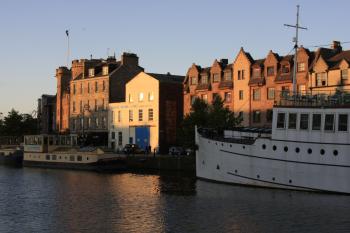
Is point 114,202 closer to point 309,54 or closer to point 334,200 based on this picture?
point 334,200

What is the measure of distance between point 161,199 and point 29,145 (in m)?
54.4

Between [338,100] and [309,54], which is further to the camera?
[309,54]

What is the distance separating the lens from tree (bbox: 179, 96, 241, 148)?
74294 mm

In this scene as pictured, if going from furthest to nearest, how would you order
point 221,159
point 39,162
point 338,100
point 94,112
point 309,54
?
point 94,112 → point 39,162 → point 309,54 → point 221,159 → point 338,100

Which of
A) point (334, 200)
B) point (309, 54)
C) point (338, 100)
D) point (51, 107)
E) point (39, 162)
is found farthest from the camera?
point (51, 107)

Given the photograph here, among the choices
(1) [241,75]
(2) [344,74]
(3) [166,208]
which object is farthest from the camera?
(1) [241,75]

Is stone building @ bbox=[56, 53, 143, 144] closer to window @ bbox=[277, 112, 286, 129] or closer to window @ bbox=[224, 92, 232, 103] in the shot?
window @ bbox=[224, 92, 232, 103]

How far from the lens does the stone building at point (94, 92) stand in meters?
110

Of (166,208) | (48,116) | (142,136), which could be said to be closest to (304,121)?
(166,208)

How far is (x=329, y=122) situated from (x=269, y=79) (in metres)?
34.4

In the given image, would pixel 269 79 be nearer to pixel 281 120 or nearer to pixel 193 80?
pixel 193 80

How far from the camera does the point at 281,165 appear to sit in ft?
166

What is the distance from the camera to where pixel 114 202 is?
151 feet

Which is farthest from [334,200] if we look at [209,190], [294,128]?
[209,190]
